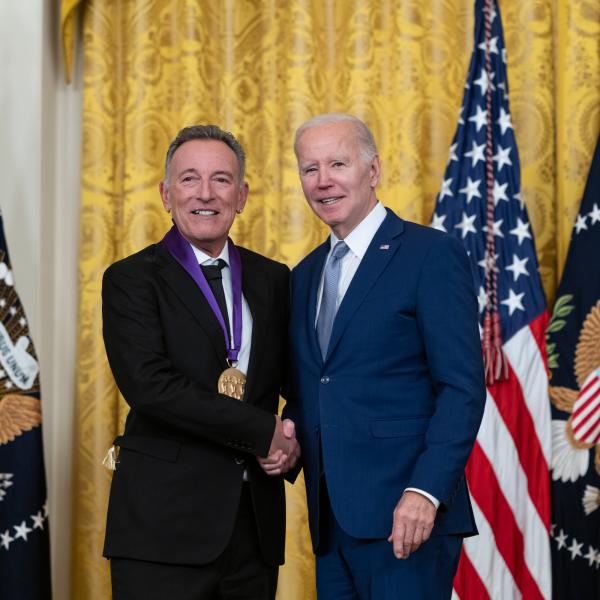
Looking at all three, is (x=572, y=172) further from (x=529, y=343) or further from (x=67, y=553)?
(x=67, y=553)

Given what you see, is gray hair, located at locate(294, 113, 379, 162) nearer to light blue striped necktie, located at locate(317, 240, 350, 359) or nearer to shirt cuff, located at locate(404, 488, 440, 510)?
light blue striped necktie, located at locate(317, 240, 350, 359)

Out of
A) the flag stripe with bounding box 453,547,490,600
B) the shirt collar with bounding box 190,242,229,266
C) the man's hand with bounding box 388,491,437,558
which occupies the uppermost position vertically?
the shirt collar with bounding box 190,242,229,266

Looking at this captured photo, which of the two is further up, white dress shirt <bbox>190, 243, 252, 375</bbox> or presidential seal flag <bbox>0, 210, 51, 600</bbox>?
white dress shirt <bbox>190, 243, 252, 375</bbox>

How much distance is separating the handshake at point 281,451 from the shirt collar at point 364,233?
0.52m

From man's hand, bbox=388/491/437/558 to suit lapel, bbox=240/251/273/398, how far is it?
23.5 inches

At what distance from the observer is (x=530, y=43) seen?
442cm

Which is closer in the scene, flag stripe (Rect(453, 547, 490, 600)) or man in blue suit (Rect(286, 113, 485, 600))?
man in blue suit (Rect(286, 113, 485, 600))

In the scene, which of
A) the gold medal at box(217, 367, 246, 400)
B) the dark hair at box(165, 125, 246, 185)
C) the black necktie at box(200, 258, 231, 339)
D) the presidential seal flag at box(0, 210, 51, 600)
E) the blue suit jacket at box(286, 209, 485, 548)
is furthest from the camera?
the presidential seal flag at box(0, 210, 51, 600)

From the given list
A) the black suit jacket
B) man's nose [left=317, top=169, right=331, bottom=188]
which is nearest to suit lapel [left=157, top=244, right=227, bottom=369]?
the black suit jacket

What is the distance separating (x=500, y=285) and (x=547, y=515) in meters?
0.97

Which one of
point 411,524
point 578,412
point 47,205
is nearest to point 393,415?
point 411,524

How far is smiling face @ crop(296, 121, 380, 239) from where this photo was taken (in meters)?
2.64

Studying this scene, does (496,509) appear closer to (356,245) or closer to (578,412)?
(578,412)

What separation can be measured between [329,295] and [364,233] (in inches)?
8.1
